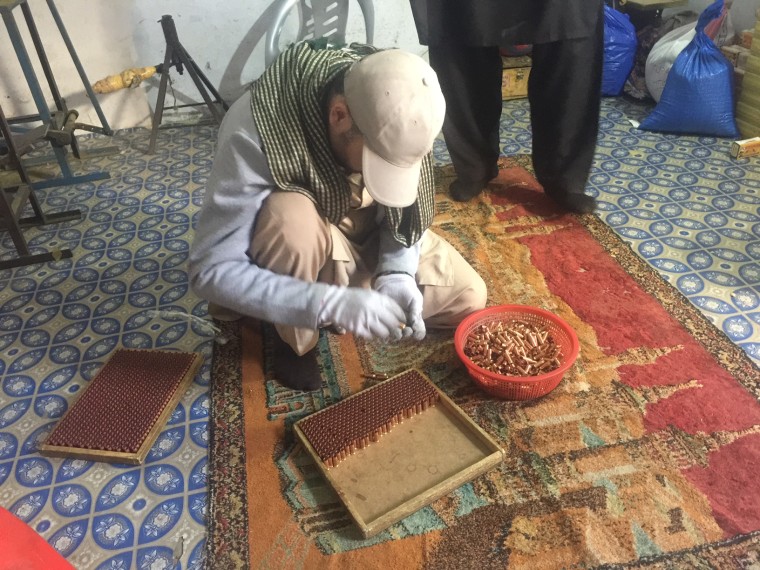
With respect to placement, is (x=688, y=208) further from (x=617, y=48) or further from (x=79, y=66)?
(x=79, y=66)

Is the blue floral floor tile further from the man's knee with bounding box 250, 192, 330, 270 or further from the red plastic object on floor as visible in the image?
the man's knee with bounding box 250, 192, 330, 270

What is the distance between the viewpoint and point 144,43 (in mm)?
2854

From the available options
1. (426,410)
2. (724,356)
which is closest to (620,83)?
(724,356)

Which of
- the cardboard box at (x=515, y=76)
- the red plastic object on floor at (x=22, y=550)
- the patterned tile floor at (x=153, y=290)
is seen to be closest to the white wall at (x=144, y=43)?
the patterned tile floor at (x=153, y=290)

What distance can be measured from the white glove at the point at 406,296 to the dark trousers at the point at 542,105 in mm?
954

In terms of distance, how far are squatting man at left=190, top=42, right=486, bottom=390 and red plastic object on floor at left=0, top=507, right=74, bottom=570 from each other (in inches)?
19.5

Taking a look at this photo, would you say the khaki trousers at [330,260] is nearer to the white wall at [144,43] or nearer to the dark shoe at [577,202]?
the dark shoe at [577,202]

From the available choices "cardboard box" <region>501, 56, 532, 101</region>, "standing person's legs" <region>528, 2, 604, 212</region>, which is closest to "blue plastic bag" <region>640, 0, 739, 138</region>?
"cardboard box" <region>501, 56, 532, 101</region>

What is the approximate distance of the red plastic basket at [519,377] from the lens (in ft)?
4.29

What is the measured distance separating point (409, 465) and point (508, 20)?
53.8 inches

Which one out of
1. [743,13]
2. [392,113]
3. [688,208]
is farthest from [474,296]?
[743,13]

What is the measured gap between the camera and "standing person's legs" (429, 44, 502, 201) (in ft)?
6.51

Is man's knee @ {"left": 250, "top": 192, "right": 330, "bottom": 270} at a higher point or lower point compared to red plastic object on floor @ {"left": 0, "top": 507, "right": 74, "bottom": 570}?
higher

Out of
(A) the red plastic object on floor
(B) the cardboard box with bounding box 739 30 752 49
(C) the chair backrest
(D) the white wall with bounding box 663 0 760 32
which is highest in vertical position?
(C) the chair backrest
